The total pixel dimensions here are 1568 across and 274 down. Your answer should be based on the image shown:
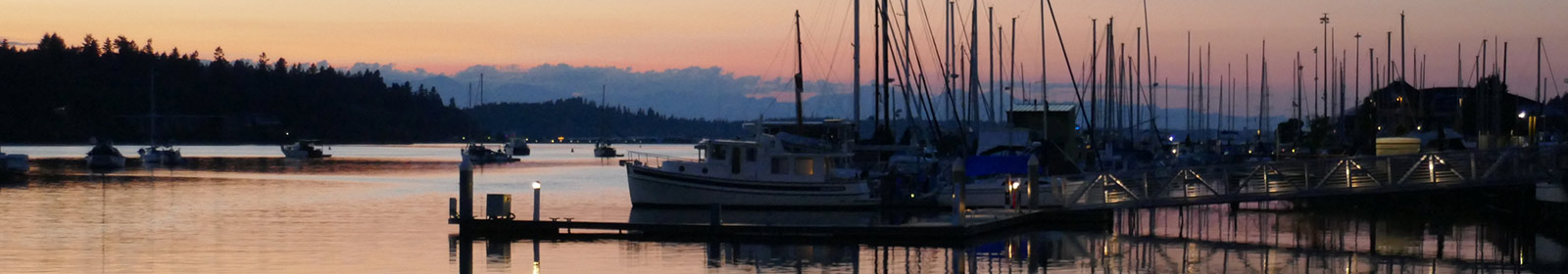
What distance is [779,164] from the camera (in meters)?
51.5

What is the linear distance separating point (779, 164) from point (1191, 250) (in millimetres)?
17946

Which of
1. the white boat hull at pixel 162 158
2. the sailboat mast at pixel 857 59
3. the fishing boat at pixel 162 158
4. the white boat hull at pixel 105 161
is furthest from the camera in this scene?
the white boat hull at pixel 162 158

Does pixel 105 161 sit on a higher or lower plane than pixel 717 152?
lower

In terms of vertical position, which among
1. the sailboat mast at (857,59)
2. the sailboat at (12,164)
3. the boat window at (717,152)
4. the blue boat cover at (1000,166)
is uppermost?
the sailboat mast at (857,59)

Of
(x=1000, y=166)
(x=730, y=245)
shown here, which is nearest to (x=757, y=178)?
(x=1000, y=166)

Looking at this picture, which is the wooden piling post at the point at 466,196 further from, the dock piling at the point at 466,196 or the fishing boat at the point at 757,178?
the fishing boat at the point at 757,178

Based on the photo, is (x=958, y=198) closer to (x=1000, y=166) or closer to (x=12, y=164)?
(x=1000, y=166)

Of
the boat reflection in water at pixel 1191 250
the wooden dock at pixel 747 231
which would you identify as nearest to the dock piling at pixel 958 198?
the wooden dock at pixel 747 231

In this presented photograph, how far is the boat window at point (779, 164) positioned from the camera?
51.4m

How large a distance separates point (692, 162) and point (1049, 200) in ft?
39.2

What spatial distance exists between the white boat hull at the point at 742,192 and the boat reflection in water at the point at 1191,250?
31.2 feet

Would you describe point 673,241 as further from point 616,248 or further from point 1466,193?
point 1466,193

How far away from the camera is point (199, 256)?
33.2 meters

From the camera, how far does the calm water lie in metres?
31.4
